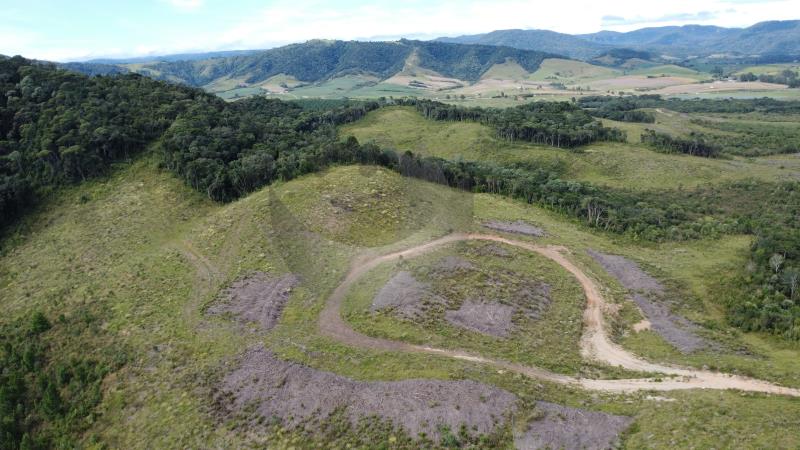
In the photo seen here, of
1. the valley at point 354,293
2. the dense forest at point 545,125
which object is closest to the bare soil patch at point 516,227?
the valley at point 354,293

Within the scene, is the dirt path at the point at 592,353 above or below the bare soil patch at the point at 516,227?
below

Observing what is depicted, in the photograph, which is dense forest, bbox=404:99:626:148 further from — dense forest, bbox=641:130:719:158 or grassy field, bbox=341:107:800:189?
dense forest, bbox=641:130:719:158

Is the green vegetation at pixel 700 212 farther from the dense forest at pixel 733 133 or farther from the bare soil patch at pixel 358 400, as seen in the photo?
the bare soil patch at pixel 358 400

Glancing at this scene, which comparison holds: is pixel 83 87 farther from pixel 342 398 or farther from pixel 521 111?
pixel 521 111

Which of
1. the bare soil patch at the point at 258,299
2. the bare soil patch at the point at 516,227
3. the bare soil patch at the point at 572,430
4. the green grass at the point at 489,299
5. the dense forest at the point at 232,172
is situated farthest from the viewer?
the bare soil patch at the point at 516,227

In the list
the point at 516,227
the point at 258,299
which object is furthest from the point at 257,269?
the point at 516,227

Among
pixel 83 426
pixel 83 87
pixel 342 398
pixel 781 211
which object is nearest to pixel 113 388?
pixel 83 426
